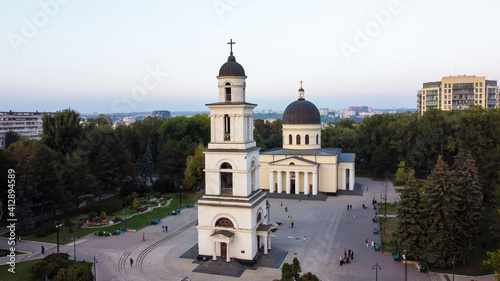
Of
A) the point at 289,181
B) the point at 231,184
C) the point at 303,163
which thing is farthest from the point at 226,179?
the point at 289,181

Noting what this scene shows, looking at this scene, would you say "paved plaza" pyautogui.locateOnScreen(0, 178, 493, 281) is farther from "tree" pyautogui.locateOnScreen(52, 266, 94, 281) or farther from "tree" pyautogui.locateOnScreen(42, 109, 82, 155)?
"tree" pyautogui.locateOnScreen(42, 109, 82, 155)

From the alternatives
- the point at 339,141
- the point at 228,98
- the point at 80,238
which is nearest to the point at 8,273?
the point at 80,238

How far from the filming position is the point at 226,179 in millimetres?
26188

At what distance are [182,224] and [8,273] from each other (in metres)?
Result: 15.4

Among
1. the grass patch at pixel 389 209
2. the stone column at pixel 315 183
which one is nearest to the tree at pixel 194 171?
the stone column at pixel 315 183

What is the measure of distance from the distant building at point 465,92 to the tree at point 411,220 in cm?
7521

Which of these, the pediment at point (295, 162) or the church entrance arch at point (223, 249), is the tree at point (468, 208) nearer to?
the church entrance arch at point (223, 249)

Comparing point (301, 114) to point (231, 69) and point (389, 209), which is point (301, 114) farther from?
point (231, 69)

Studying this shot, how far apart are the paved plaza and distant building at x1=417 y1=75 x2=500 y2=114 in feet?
223

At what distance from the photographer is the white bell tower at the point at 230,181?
2494cm

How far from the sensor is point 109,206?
4066cm

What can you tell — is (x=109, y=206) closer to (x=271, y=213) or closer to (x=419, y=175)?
(x=271, y=213)

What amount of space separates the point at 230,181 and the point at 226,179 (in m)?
0.32

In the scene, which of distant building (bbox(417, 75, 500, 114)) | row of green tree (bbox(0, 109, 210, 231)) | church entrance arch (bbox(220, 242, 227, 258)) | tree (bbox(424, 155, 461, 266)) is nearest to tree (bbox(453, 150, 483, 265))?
tree (bbox(424, 155, 461, 266))
